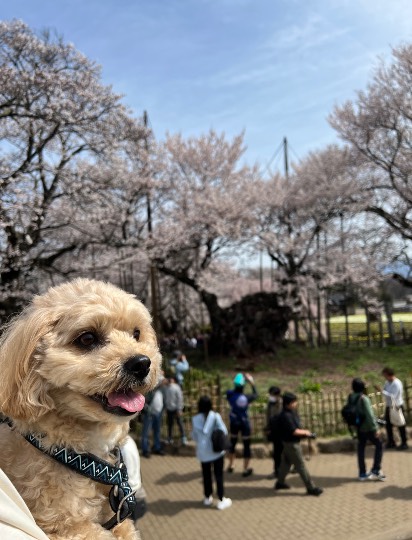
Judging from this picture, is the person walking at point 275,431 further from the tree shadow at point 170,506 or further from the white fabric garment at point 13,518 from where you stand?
the white fabric garment at point 13,518

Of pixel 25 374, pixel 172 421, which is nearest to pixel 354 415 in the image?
pixel 172 421

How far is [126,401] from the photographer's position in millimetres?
1262

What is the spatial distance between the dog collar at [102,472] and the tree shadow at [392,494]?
6209 mm

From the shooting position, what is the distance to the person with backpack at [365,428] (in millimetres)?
6590

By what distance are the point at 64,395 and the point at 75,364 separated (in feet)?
0.46

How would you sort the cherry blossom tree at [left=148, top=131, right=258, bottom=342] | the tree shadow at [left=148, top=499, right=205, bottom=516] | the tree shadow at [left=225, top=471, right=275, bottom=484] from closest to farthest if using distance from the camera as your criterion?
the tree shadow at [left=148, top=499, right=205, bottom=516] < the tree shadow at [left=225, top=471, right=275, bottom=484] < the cherry blossom tree at [left=148, top=131, right=258, bottom=342]

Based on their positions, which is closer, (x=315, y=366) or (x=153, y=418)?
(x=153, y=418)

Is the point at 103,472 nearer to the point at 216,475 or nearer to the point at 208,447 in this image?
the point at 208,447

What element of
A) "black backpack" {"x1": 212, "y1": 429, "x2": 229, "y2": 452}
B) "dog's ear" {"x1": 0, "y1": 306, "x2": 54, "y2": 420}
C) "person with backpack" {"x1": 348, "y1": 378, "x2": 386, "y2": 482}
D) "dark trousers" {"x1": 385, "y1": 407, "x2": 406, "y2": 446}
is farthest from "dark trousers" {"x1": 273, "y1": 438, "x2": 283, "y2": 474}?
"dog's ear" {"x1": 0, "y1": 306, "x2": 54, "y2": 420}

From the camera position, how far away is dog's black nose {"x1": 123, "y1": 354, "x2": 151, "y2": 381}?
1.25m

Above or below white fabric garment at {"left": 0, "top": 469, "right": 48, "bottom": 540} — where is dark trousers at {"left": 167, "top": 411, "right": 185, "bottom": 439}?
below

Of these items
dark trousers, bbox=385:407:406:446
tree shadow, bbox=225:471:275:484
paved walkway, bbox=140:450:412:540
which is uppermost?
dark trousers, bbox=385:407:406:446

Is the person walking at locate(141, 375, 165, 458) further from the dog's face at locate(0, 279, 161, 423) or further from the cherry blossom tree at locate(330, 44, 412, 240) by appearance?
the cherry blossom tree at locate(330, 44, 412, 240)

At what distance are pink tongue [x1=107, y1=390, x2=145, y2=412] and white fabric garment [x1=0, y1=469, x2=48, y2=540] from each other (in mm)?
340
